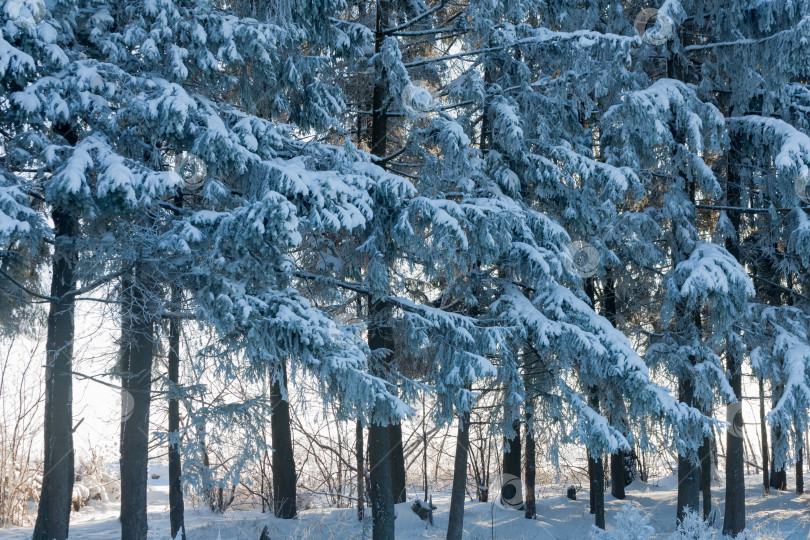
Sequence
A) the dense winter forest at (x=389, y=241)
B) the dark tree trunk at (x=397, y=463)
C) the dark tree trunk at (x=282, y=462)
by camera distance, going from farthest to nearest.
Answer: the dark tree trunk at (x=397, y=463) → the dark tree trunk at (x=282, y=462) → the dense winter forest at (x=389, y=241)

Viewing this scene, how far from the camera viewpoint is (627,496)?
16.8m

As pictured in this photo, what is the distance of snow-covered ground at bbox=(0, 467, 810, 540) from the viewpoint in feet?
38.1

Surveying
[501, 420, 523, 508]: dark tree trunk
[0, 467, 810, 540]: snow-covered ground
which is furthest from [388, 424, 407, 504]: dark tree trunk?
[501, 420, 523, 508]: dark tree trunk

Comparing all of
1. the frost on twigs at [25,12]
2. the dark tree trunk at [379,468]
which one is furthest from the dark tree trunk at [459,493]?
the frost on twigs at [25,12]

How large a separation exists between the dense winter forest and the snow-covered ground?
0.47 ft

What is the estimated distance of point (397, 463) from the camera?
14.6 meters

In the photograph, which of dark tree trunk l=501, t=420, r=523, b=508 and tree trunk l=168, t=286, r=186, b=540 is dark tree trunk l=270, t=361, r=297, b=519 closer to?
tree trunk l=168, t=286, r=186, b=540

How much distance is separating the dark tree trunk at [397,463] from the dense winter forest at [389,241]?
10cm

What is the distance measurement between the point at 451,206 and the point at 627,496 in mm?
12097

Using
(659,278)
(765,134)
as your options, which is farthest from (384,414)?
(765,134)

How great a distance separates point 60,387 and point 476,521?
895 centimetres

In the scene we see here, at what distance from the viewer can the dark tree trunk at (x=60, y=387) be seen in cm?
820

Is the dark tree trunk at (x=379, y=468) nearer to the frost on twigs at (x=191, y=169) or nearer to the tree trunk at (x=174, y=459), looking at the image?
the frost on twigs at (x=191, y=169)

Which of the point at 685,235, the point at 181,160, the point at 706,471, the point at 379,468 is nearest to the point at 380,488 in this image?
the point at 379,468
